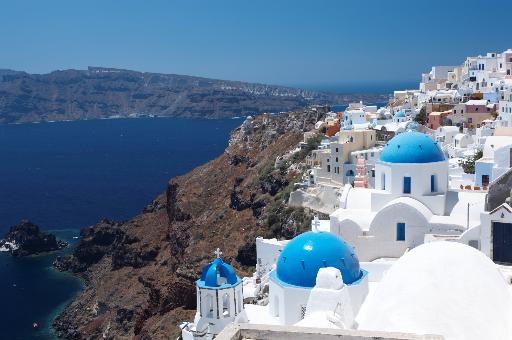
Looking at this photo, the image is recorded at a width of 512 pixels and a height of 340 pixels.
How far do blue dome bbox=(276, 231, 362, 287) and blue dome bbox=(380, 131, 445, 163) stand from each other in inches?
229

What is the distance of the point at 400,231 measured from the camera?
69.4 feet

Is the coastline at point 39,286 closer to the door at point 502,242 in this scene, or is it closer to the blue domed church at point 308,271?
the blue domed church at point 308,271

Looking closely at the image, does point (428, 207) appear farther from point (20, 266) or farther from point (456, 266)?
point (20, 266)

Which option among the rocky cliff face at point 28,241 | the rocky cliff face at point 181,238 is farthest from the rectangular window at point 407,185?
the rocky cliff face at point 28,241

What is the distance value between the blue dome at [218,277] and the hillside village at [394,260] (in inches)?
1.3

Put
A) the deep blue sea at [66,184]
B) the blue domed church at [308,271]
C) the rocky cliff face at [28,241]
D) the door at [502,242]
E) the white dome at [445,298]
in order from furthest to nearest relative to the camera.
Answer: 1. the rocky cliff face at [28,241]
2. the deep blue sea at [66,184]
3. the door at [502,242]
4. the blue domed church at [308,271]
5. the white dome at [445,298]

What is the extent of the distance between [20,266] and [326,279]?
47.1 meters

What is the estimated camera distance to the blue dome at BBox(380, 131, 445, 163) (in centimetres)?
2153

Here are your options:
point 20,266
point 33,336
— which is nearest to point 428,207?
point 33,336

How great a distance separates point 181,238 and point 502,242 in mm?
35970

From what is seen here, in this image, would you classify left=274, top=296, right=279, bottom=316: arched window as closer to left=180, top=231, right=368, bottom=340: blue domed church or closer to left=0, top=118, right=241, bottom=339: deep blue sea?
left=180, top=231, right=368, bottom=340: blue domed church

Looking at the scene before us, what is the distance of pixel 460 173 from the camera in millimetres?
29719

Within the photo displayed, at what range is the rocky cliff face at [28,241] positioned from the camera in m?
58.3

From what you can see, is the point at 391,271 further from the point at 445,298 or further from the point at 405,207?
the point at 405,207
